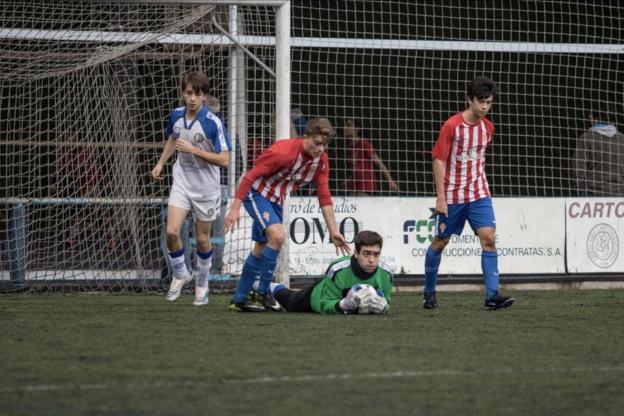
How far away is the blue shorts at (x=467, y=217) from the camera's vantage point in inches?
357

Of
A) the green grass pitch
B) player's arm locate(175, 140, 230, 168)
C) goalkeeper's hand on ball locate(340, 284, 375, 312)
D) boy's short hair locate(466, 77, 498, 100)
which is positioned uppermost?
boy's short hair locate(466, 77, 498, 100)

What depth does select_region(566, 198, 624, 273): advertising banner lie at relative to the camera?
12883 millimetres

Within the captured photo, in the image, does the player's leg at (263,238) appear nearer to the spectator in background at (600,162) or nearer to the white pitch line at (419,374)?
the white pitch line at (419,374)

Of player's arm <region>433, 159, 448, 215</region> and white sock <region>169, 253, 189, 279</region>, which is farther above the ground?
player's arm <region>433, 159, 448, 215</region>

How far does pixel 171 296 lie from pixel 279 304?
1104 millimetres

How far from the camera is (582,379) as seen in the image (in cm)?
531

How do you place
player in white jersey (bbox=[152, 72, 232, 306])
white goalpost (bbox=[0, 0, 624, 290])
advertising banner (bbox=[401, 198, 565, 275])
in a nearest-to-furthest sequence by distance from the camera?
player in white jersey (bbox=[152, 72, 232, 306]), white goalpost (bbox=[0, 0, 624, 290]), advertising banner (bbox=[401, 198, 565, 275])

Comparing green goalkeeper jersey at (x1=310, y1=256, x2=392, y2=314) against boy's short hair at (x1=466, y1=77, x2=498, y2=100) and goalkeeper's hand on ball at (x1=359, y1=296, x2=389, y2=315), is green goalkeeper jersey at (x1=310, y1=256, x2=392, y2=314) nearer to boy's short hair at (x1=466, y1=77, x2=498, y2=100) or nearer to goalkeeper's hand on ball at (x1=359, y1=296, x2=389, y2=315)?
goalkeeper's hand on ball at (x1=359, y1=296, x2=389, y2=315)

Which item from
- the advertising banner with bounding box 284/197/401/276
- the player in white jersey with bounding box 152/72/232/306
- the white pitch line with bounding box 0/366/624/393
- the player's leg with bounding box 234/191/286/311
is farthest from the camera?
the advertising banner with bounding box 284/197/401/276

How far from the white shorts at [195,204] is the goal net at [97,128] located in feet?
6.84

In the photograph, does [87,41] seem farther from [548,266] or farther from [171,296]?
[548,266]

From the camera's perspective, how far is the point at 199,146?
912cm

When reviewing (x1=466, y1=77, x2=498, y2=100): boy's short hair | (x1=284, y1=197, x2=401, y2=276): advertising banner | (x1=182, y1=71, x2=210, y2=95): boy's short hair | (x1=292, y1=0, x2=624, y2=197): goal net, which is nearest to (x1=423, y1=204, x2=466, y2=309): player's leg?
(x1=466, y1=77, x2=498, y2=100): boy's short hair

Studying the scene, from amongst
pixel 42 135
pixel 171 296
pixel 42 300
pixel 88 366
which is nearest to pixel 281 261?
pixel 171 296
